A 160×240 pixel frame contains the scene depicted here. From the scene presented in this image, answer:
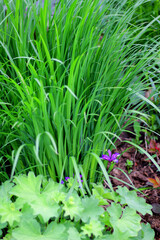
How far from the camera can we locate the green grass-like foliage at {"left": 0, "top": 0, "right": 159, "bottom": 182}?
4.49 ft

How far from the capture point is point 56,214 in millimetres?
1120

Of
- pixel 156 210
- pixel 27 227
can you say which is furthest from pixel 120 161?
pixel 27 227

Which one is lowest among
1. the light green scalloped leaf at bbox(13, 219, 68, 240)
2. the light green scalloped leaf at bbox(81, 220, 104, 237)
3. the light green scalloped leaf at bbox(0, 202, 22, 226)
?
the light green scalloped leaf at bbox(81, 220, 104, 237)

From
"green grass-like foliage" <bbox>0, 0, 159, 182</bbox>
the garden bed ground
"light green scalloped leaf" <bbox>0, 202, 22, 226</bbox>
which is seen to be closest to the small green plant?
the garden bed ground

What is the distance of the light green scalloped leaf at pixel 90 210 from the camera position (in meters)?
1.21

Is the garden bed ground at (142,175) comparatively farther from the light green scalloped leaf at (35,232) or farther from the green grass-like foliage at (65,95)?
the light green scalloped leaf at (35,232)

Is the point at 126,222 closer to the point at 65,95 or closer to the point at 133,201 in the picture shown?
the point at 133,201

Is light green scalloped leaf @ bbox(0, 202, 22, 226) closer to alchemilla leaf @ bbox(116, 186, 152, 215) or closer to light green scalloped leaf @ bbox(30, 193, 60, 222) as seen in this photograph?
light green scalloped leaf @ bbox(30, 193, 60, 222)

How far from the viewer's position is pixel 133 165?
1988 millimetres

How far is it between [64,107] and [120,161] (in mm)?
735

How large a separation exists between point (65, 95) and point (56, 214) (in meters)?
0.56

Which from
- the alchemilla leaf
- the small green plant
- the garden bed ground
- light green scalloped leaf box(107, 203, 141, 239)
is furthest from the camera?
the small green plant

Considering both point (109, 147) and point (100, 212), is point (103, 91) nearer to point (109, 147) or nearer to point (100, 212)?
point (109, 147)

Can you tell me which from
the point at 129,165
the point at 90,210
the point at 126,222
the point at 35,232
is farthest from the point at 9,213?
the point at 129,165
